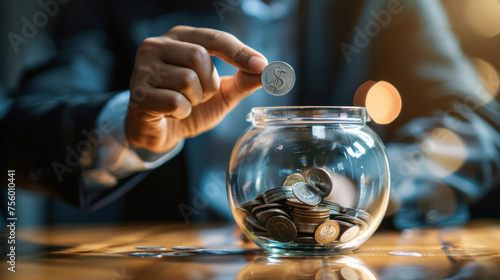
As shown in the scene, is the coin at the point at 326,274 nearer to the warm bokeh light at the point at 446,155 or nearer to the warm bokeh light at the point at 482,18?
the warm bokeh light at the point at 446,155

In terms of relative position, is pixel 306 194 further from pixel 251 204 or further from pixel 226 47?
pixel 226 47

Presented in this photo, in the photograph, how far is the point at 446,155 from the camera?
2850 mm

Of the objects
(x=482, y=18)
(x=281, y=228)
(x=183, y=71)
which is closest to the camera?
(x=281, y=228)

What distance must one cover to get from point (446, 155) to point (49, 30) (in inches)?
98.2

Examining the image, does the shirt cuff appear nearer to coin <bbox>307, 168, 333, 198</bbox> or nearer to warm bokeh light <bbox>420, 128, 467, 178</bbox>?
coin <bbox>307, 168, 333, 198</bbox>

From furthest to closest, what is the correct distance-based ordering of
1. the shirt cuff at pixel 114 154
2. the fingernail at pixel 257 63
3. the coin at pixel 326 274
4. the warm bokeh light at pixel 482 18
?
the warm bokeh light at pixel 482 18 → the shirt cuff at pixel 114 154 → the fingernail at pixel 257 63 → the coin at pixel 326 274

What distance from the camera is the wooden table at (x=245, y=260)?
2.78 feet

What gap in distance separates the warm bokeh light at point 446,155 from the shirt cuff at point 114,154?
1598 millimetres

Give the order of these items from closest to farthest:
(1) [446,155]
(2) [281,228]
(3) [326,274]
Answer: (3) [326,274] < (2) [281,228] < (1) [446,155]

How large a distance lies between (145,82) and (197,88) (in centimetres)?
21

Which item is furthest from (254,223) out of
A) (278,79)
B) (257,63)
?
(257,63)

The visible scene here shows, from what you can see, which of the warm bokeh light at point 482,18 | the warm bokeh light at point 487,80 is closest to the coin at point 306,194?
the warm bokeh light at point 487,80

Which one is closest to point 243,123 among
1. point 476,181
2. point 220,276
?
point 476,181

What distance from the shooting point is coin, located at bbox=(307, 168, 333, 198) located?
36.9 inches
